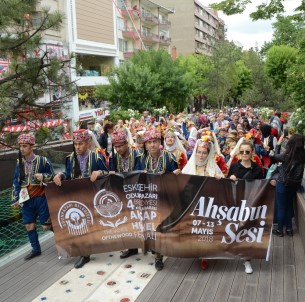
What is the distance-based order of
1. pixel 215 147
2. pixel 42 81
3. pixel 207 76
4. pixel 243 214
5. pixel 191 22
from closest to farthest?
pixel 243 214
pixel 215 147
pixel 42 81
pixel 207 76
pixel 191 22

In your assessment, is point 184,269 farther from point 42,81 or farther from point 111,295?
point 42,81

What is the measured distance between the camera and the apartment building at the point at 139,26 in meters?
40.9

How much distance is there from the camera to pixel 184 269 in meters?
4.98

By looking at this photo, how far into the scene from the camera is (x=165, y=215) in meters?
4.95

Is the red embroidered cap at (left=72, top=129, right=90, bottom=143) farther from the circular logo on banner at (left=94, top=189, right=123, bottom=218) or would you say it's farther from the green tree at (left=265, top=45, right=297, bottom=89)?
the green tree at (left=265, top=45, right=297, bottom=89)

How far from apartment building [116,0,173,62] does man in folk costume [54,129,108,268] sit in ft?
111

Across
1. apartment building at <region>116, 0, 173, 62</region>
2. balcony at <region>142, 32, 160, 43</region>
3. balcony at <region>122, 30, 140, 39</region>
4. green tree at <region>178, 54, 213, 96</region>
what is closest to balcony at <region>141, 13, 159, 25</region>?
Answer: apartment building at <region>116, 0, 173, 62</region>

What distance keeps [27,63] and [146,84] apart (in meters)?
21.7

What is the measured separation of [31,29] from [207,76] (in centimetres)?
4045

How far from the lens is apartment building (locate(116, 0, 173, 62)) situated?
1610 inches

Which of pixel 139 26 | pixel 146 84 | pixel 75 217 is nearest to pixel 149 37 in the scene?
pixel 139 26

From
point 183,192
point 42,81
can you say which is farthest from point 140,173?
point 42,81

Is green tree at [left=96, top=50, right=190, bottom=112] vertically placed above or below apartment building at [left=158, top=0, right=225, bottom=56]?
below

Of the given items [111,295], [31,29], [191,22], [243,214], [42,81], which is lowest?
[111,295]
